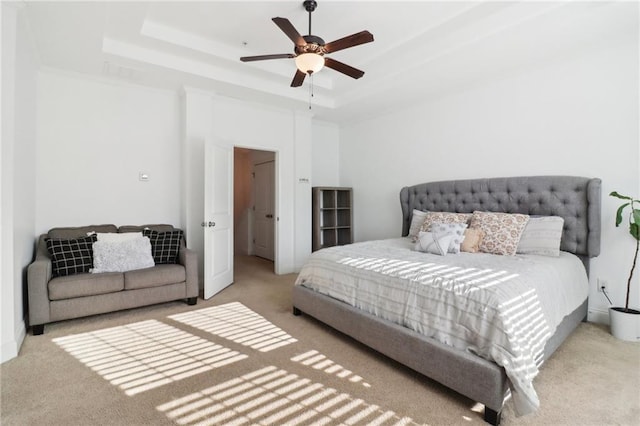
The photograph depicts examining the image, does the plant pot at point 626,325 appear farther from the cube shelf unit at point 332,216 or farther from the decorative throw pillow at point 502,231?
the cube shelf unit at point 332,216

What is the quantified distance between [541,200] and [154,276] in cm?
401

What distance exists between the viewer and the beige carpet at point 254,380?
164 cm

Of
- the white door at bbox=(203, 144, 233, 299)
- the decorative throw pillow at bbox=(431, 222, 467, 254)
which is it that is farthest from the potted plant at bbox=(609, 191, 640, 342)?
the white door at bbox=(203, 144, 233, 299)

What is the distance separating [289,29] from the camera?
220 centimetres

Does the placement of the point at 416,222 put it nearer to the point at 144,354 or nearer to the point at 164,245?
the point at 164,245

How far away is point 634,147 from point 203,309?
14.1ft

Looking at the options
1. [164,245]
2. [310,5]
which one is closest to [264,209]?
[164,245]

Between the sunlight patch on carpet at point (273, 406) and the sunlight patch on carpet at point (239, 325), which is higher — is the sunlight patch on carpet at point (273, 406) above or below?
below

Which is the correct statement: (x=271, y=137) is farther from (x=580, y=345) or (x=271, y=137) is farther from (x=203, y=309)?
(x=580, y=345)

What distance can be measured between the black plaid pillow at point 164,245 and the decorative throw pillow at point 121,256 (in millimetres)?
108

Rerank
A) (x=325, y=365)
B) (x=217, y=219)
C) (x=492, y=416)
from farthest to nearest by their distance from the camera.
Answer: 1. (x=217, y=219)
2. (x=325, y=365)
3. (x=492, y=416)

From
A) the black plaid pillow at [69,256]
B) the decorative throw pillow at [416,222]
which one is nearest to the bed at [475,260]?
the decorative throw pillow at [416,222]

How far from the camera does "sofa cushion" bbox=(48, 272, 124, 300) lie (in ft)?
8.91

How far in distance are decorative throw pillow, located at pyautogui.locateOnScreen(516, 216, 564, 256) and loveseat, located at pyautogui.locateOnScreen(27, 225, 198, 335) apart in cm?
337
